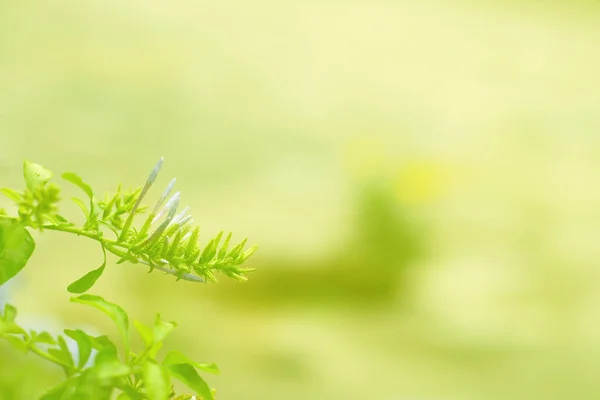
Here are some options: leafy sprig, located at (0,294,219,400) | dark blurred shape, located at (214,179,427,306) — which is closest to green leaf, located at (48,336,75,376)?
leafy sprig, located at (0,294,219,400)

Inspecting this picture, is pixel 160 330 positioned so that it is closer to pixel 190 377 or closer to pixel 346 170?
pixel 190 377

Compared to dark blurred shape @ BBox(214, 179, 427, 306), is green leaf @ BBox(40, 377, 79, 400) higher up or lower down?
lower down

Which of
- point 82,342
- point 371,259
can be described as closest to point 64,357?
point 82,342

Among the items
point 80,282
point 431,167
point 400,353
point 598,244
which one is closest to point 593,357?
point 598,244

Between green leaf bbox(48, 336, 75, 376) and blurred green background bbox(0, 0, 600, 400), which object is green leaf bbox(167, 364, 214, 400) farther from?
blurred green background bbox(0, 0, 600, 400)

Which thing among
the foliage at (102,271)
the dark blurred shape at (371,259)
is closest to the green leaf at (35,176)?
the foliage at (102,271)

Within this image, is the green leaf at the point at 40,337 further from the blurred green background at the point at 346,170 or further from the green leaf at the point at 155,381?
the blurred green background at the point at 346,170
